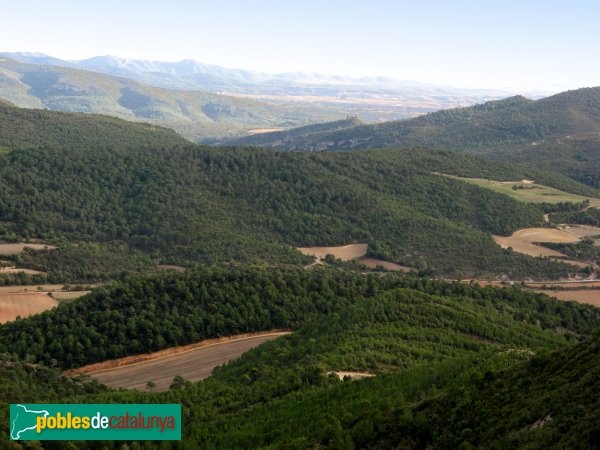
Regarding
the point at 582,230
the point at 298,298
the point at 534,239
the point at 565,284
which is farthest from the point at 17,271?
the point at 582,230

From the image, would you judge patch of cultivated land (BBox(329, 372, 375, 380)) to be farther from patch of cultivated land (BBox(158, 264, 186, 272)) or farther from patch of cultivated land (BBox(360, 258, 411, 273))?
patch of cultivated land (BBox(360, 258, 411, 273))

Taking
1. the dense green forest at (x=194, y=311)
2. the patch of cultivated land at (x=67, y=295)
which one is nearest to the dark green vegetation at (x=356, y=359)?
the dense green forest at (x=194, y=311)

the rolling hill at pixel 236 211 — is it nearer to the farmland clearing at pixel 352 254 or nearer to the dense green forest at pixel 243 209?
the dense green forest at pixel 243 209

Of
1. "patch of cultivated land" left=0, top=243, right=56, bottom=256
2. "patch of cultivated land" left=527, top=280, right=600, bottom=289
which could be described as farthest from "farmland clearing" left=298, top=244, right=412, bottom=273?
"patch of cultivated land" left=0, top=243, right=56, bottom=256

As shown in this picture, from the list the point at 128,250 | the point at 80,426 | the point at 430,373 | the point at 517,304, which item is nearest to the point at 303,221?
the point at 128,250

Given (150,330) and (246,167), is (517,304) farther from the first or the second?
(246,167)

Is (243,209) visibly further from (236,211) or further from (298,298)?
(298,298)
